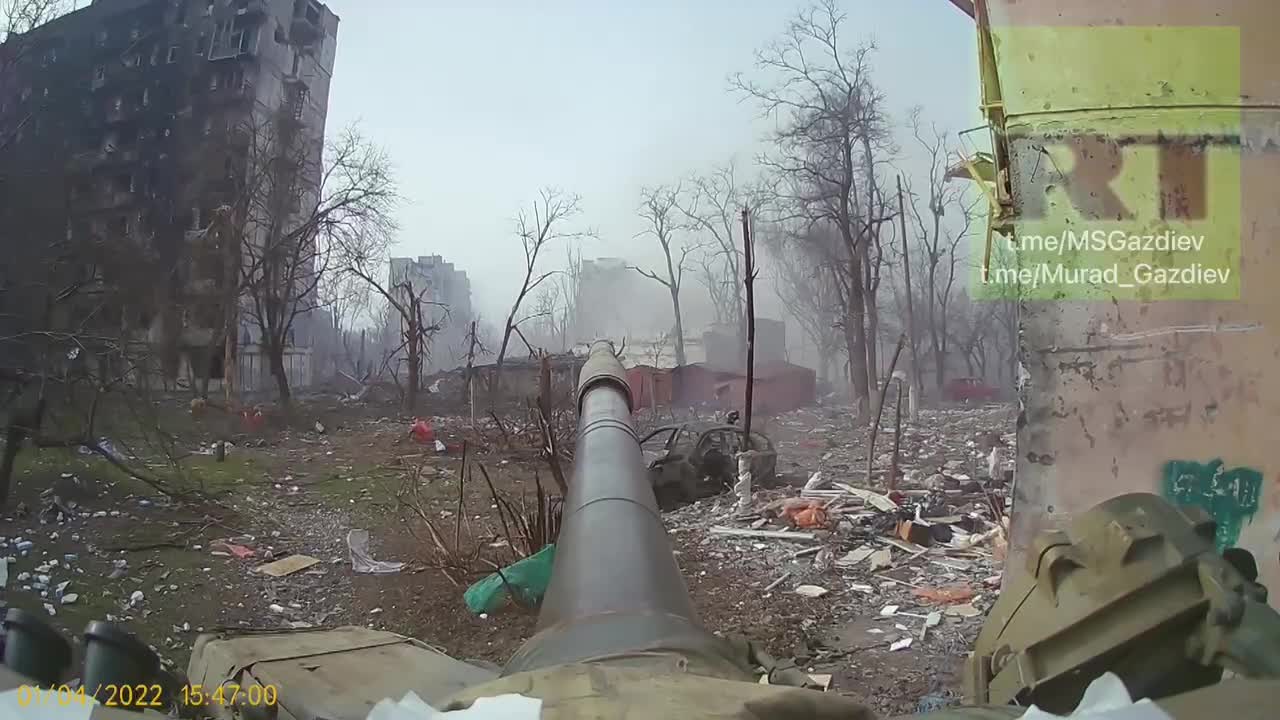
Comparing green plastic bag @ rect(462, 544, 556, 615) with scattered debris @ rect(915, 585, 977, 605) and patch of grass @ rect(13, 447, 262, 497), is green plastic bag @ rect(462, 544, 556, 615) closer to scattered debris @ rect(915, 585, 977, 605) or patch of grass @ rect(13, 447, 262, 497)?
patch of grass @ rect(13, 447, 262, 497)

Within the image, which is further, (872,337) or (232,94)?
(872,337)

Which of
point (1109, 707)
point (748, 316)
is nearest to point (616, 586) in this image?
point (1109, 707)

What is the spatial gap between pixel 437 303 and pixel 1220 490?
248 cm

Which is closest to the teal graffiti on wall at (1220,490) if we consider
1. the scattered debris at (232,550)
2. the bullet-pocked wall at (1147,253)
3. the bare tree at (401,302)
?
the bullet-pocked wall at (1147,253)

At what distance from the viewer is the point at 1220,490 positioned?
2.12m

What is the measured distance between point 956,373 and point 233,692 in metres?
3.66

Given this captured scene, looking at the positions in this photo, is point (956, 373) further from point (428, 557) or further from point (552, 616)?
point (552, 616)

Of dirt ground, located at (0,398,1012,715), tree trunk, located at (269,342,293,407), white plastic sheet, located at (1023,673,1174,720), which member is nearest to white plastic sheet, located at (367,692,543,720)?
white plastic sheet, located at (1023,673,1174,720)

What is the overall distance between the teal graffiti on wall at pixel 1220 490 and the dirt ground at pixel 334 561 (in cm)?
81

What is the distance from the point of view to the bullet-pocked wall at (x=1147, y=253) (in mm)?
2055

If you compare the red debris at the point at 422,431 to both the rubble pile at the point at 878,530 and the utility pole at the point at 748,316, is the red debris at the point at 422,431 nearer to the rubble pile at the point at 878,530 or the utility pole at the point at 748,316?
the rubble pile at the point at 878,530

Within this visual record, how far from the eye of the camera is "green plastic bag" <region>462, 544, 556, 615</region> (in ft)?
8.38

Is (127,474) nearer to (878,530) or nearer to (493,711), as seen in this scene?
Answer: (493,711)

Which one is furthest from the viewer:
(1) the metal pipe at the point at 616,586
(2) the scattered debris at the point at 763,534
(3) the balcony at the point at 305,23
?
(2) the scattered debris at the point at 763,534
